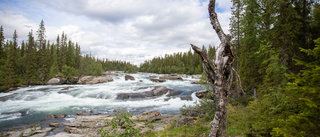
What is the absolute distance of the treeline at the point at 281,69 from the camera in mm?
3143

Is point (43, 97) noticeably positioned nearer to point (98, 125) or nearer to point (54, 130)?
point (54, 130)

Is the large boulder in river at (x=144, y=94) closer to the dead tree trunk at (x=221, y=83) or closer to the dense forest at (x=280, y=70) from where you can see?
the dense forest at (x=280, y=70)

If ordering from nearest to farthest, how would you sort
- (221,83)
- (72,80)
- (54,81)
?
(221,83), (54,81), (72,80)

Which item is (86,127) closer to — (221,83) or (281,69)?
(221,83)

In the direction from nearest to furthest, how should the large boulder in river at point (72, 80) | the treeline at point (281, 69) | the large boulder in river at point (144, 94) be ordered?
1. the treeline at point (281, 69)
2. the large boulder in river at point (144, 94)
3. the large boulder in river at point (72, 80)

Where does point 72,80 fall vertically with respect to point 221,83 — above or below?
below

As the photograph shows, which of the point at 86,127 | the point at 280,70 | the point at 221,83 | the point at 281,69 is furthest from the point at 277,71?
the point at 86,127

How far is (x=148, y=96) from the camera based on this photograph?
69.5ft

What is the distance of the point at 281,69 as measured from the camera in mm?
8094

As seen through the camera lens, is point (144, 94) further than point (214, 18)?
Yes

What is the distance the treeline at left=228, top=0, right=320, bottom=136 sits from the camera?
3.14 m

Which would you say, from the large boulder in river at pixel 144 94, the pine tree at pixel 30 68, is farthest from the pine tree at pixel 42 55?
the large boulder in river at pixel 144 94

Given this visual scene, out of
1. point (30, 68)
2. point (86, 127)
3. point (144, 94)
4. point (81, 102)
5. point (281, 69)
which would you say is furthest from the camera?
point (30, 68)

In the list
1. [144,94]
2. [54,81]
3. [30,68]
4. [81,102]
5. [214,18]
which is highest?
[214,18]
